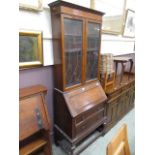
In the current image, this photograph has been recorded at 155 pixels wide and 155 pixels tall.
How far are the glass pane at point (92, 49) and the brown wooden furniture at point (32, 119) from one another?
2.45 feet

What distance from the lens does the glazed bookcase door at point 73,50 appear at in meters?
1.60

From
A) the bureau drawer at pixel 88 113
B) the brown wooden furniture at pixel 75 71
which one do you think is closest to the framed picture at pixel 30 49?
the brown wooden furniture at pixel 75 71

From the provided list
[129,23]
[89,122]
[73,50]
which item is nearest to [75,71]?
[73,50]

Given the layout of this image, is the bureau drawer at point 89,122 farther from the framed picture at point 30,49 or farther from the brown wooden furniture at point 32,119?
the framed picture at point 30,49

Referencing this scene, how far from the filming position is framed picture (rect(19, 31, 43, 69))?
4.92 feet

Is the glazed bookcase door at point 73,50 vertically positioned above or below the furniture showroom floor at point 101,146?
above

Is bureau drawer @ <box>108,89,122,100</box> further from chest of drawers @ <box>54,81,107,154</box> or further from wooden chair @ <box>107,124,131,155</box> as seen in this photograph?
wooden chair @ <box>107,124,131,155</box>

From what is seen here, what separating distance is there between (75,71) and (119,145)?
1.01m

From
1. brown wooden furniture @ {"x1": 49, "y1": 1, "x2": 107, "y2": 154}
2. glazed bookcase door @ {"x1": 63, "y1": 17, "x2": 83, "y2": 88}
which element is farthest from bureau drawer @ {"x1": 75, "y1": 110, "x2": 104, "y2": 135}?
glazed bookcase door @ {"x1": 63, "y1": 17, "x2": 83, "y2": 88}

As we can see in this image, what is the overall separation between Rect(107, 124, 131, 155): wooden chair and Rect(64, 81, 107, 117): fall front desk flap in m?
0.71

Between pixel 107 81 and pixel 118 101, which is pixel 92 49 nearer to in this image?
pixel 107 81
